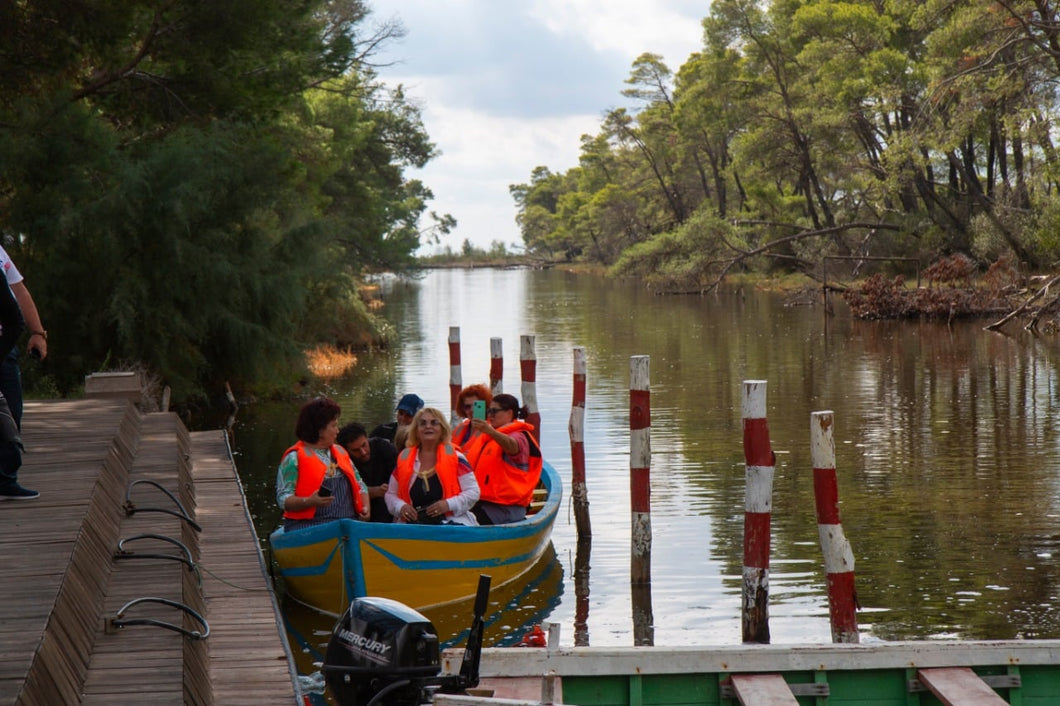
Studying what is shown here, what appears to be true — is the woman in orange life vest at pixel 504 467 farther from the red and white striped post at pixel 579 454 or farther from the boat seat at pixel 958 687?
the boat seat at pixel 958 687

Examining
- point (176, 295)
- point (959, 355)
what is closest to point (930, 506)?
point (176, 295)

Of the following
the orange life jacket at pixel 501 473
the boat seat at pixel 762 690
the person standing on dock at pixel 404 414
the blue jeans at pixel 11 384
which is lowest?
the boat seat at pixel 762 690

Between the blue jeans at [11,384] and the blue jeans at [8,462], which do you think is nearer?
the blue jeans at [8,462]

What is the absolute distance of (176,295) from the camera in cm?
2234

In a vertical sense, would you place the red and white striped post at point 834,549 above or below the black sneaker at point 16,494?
below

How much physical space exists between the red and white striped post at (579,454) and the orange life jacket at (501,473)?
Result: 5.16ft

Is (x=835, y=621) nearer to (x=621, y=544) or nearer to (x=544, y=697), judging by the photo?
(x=544, y=697)

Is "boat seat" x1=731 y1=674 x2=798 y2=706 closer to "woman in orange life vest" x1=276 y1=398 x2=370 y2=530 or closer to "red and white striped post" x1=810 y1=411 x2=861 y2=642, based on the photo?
"red and white striped post" x1=810 y1=411 x2=861 y2=642

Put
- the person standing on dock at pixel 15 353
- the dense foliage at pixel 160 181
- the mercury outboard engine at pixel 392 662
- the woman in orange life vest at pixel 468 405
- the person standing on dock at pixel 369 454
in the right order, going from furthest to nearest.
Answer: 1. the dense foliage at pixel 160 181
2. the woman in orange life vest at pixel 468 405
3. the person standing on dock at pixel 369 454
4. the person standing on dock at pixel 15 353
5. the mercury outboard engine at pixel 392 662

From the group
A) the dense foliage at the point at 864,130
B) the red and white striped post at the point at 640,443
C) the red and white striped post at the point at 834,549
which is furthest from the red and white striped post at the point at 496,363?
the dense foliage at the point at 864,130

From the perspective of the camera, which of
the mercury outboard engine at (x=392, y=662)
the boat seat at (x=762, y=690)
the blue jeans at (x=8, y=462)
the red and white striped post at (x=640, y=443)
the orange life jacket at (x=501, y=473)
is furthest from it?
the orange life jacket at (x=501, y=473)

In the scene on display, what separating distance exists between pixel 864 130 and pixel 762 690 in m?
46.9

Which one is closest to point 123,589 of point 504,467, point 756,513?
point 756,513

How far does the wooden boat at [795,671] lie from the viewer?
6637 millimetres
